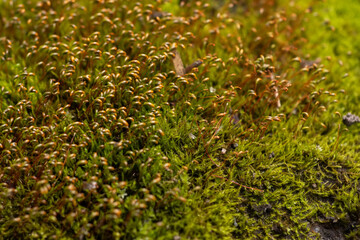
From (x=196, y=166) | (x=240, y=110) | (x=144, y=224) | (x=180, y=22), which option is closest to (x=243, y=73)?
(x=240, y=110)

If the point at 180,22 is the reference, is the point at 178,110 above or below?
below

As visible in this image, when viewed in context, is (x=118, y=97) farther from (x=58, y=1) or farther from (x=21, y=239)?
(x=58, y=1)

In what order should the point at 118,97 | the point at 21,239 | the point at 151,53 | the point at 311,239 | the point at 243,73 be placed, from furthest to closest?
1. the point at 243,73
2. the point at 151,53
3. the point at 118,97
4. the point at 311,239
5. the point at 21,239

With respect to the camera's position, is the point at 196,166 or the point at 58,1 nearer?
the point at 196,166

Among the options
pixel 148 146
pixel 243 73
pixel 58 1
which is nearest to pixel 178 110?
pixel 148 146

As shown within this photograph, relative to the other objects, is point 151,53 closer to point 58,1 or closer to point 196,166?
point 196,166

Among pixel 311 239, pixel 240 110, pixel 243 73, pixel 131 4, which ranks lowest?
pixel 311 239

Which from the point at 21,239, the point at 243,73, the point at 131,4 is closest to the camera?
the point at 21,239
